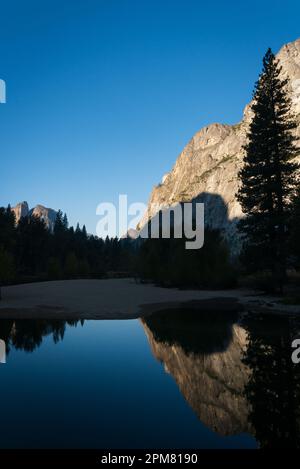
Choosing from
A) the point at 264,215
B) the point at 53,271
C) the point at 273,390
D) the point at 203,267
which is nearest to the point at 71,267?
the point at 53,271

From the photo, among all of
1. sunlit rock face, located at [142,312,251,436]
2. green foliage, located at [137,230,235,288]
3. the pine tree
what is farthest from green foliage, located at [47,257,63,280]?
sunlit rock face, located at [142,312,251,436]

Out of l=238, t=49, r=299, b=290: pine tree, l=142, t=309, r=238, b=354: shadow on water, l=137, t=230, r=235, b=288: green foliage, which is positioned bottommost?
l=142, t=309, r=238, b=354: shadow on water

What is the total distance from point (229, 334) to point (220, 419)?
862 centimetres

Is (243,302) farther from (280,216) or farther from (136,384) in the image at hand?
(136,384)

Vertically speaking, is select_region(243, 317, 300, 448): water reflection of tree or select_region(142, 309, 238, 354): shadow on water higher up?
select_region(243, 317, 300, 448): water reflection of tree

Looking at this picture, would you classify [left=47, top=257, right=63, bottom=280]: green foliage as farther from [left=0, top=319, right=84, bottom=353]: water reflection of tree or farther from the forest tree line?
[left=0, top=319, right=84, bottom=353]: water reflection of tree

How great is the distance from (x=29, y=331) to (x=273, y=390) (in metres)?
13.5

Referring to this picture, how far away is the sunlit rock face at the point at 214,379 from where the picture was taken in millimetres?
7629

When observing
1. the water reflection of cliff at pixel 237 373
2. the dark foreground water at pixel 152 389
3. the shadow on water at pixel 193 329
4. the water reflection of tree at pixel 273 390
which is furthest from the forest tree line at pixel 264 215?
the dark foreground water at pixel 152 389

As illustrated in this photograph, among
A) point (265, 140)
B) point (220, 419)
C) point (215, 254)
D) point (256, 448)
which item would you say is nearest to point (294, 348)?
point (220, 419)

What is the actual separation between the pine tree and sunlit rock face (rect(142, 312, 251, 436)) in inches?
794

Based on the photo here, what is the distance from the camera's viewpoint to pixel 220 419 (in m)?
7.63

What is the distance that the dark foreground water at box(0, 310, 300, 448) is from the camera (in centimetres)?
673

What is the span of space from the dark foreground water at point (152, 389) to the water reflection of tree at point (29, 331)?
3.8 inches
